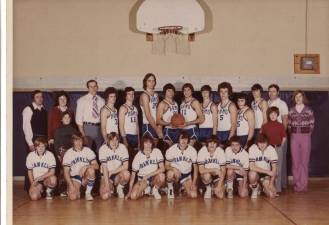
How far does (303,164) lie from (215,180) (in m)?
1.30

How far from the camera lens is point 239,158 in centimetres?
629

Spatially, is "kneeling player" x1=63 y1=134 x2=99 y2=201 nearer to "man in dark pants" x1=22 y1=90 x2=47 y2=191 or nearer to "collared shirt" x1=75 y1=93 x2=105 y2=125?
"collared shirt" x1=75 y1=93 x2=105 y2=125

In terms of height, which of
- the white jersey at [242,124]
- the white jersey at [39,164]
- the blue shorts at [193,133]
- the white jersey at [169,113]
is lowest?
the white jersey at [39,164]

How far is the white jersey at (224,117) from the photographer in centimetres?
663

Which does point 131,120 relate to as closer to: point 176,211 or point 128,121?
point 128,121

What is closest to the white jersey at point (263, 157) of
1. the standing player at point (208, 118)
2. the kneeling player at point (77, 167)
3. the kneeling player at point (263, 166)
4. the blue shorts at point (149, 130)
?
→ the kneeling player at point (263, 166)

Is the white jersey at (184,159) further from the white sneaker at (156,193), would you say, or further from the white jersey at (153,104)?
the white jersey at (153,104)

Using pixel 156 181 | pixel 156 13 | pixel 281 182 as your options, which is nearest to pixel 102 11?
pixel 156 13

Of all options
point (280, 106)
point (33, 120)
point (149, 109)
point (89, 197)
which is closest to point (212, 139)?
point (149, 109)

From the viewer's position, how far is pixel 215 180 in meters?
6.27

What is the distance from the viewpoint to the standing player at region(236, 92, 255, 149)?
21.6ft

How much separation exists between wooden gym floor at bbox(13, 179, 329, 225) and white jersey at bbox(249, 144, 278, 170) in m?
0.42

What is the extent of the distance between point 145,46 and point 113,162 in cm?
231

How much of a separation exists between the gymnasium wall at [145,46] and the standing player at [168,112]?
1011 millimetres
